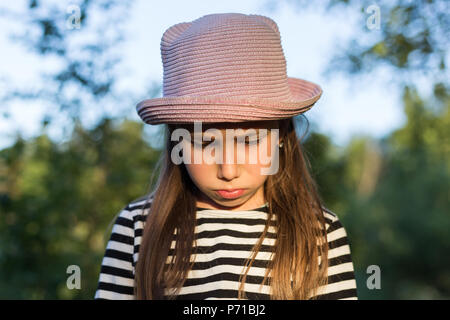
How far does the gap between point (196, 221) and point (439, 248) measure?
9.91m

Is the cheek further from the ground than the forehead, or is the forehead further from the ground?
the forehead

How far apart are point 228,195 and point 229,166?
13 centimetres

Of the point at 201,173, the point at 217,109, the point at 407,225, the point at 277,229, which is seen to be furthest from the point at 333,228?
the point at 407,225

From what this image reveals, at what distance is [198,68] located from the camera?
1481mm

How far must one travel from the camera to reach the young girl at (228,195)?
4.84 ft

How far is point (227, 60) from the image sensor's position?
1.47 meters

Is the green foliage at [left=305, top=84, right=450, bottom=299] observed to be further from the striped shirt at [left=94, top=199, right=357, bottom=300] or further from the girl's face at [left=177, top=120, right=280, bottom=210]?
the girl's face at [left=177, top=120, right=280, bottom=210]

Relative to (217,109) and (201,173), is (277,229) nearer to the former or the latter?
(201,173)

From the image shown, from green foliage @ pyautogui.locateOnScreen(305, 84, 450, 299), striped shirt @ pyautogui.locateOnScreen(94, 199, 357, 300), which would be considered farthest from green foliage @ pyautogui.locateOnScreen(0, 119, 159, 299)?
green foliage @ pyautogui.locateOnScreen(305, 84, 450, 299)

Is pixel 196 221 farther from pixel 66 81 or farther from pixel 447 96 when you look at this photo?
pixel 447 96

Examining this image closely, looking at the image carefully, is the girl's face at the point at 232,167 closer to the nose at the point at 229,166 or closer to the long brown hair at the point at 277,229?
the nose at the point at 229,166

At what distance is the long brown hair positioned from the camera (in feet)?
5.35

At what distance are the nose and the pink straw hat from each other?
118 mm
